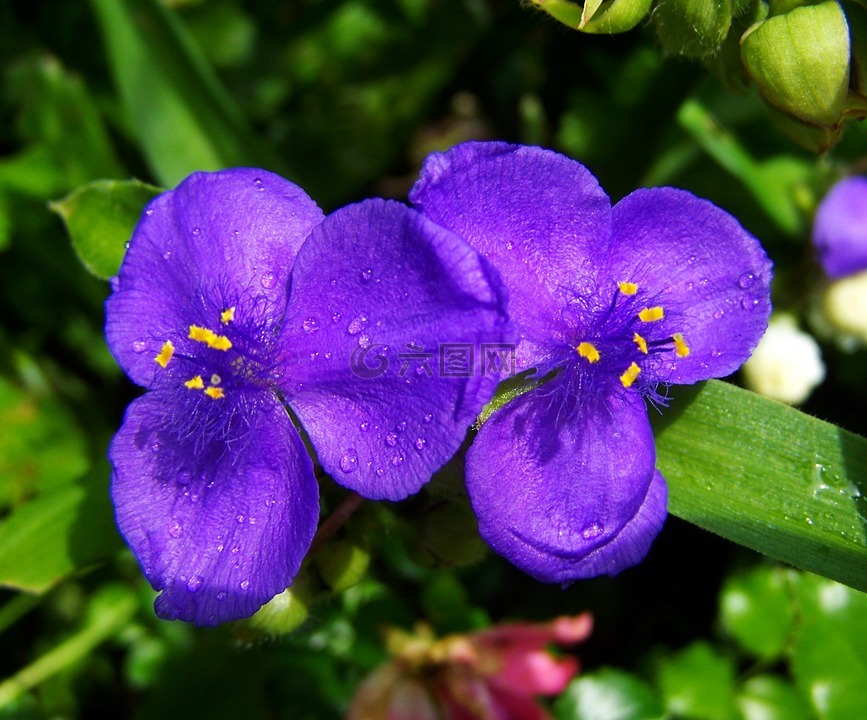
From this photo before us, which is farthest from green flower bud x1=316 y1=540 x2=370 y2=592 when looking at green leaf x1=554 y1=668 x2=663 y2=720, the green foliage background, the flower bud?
the flower bud

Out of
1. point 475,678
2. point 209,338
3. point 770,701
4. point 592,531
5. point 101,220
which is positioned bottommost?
point 770,701

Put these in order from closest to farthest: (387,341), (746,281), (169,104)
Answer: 1. (387,341)
2. (746,281)
3. (169,104)

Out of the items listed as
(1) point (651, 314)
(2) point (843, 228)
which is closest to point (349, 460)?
(1) point (651, 314)

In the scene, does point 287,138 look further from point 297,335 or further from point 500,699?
point 500,699

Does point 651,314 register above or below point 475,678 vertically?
above

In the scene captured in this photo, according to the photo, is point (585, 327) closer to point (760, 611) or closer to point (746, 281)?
point (746, 281)

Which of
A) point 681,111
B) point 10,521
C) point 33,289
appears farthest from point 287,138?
point 10,521
